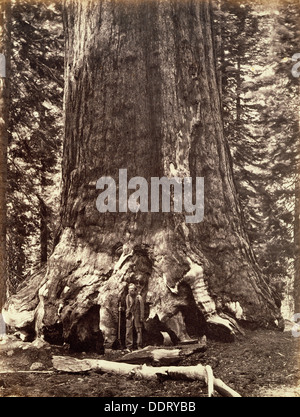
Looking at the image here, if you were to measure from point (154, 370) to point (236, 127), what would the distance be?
1610 millimetres

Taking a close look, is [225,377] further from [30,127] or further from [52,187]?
[30,127]

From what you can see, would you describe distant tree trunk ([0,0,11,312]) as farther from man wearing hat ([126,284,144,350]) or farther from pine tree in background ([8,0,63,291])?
man wearing hat ([126,284,144,350])

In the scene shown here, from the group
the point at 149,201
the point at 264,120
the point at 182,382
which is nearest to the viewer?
the point at 182,382

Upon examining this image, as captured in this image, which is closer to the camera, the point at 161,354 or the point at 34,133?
the point at 161,354

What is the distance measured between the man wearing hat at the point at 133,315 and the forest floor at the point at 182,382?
0.12 meters

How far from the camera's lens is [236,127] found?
2.90 meters

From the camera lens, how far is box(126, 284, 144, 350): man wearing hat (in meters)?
2.64

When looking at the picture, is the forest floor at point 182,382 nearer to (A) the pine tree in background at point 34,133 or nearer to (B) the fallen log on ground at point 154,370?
(B) the fallen log on ground at point 154,370

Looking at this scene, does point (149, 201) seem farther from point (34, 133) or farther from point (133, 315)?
point (34, 133)

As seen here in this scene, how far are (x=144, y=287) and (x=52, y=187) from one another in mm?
891

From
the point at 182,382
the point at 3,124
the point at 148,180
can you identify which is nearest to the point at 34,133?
the point at 3,124

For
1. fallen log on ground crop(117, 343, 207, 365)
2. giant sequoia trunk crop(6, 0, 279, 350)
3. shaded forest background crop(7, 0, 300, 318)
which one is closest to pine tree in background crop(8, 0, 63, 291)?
shaded forest background crop(7, 0, 300, 318)

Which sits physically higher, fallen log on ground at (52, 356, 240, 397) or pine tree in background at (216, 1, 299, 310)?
pine tree in background at (216, 1, 299, 310)

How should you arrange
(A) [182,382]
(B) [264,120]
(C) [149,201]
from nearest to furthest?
1. (A) [182,382]
2. (C) [149,201]
3. (B) [264,120]
